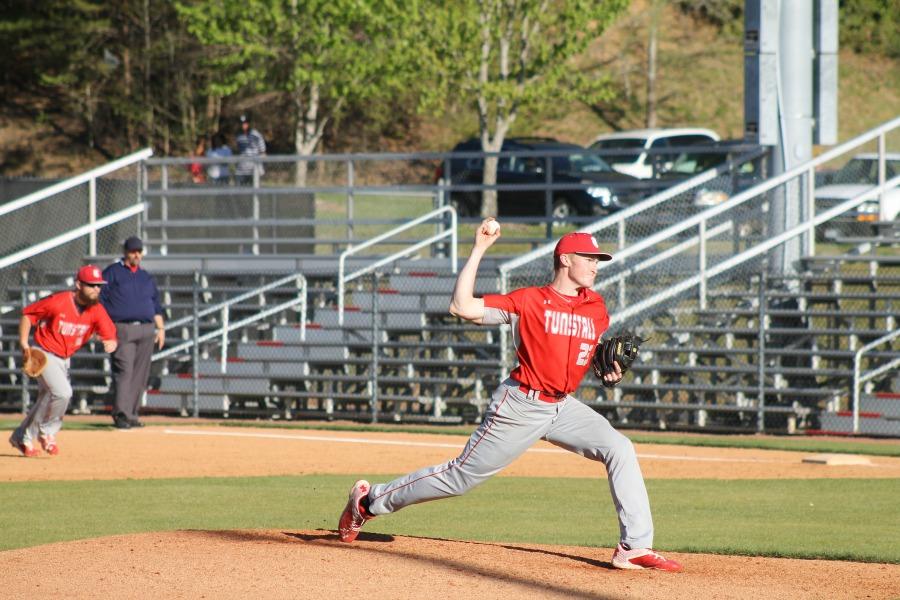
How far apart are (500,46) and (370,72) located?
11.5 feet

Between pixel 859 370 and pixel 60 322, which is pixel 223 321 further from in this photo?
pixel 859 370

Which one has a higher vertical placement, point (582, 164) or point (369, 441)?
point (582, 164)

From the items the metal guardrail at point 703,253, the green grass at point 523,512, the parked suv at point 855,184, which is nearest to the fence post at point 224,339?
the metal guardrail at point 703,253

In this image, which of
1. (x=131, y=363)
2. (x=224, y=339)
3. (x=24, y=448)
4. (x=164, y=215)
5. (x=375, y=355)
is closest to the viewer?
(x=24, y=448)

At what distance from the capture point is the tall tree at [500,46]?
32281mm

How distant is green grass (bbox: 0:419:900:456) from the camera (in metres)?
14.7

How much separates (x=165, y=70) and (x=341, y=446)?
104 feet

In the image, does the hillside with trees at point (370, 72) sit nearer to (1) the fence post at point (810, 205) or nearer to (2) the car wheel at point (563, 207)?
(2) the car wheel at point (563, 207)

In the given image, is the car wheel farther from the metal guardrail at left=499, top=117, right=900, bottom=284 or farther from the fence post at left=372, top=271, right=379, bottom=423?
the fence post at left=372, top=271, right=379, bottom=423

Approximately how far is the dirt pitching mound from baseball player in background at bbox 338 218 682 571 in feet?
1.26

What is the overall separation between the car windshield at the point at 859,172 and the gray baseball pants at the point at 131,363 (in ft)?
A: 29.2

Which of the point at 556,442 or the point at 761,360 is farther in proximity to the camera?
the point at 761,360

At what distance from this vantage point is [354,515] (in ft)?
26.9

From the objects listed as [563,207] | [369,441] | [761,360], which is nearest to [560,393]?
[369,441]
